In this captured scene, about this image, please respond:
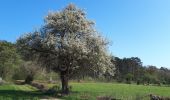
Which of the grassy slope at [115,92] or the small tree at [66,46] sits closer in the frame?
the grassy slope at [115,92]

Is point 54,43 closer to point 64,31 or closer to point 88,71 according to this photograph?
point 64,31

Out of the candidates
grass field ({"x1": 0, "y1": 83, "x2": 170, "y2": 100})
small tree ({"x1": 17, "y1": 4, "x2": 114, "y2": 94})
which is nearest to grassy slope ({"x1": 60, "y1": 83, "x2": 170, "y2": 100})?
grass field ({"x1": 0, "y1": 83, "x2": 170, "y2": 100})

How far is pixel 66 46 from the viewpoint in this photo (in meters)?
50.1

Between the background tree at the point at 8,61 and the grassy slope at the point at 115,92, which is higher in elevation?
the background tree at the point at 8,61

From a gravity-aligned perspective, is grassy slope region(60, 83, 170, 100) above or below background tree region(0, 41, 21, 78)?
below

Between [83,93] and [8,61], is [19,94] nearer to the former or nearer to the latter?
[83,93]

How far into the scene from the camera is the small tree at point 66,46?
50688mm

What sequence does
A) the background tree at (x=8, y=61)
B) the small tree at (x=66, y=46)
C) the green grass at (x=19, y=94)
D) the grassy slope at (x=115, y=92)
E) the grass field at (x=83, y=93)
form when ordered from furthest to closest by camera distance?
the background tree at (x=8, y=61), the small tree at (x=66, y=46), the grassy slope at (x=115, y=92), the grass field at (x=83, y=93), the green grass at (x=19, y=94)

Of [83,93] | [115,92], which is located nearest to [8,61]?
[115,92]

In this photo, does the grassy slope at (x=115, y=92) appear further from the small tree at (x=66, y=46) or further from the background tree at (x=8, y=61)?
the background tree at (x=8, y=61)


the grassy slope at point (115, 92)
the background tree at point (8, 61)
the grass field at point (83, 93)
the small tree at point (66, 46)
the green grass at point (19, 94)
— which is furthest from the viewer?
the background tree at point (8, 61)

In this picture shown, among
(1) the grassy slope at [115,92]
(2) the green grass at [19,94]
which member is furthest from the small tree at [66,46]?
(2) the green grass at [19,94]

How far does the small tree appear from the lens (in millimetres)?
50688

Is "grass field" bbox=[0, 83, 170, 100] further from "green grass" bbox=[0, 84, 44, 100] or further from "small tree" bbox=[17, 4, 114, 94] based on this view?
"small tree" bbox=[17, 4, 114, 94]
